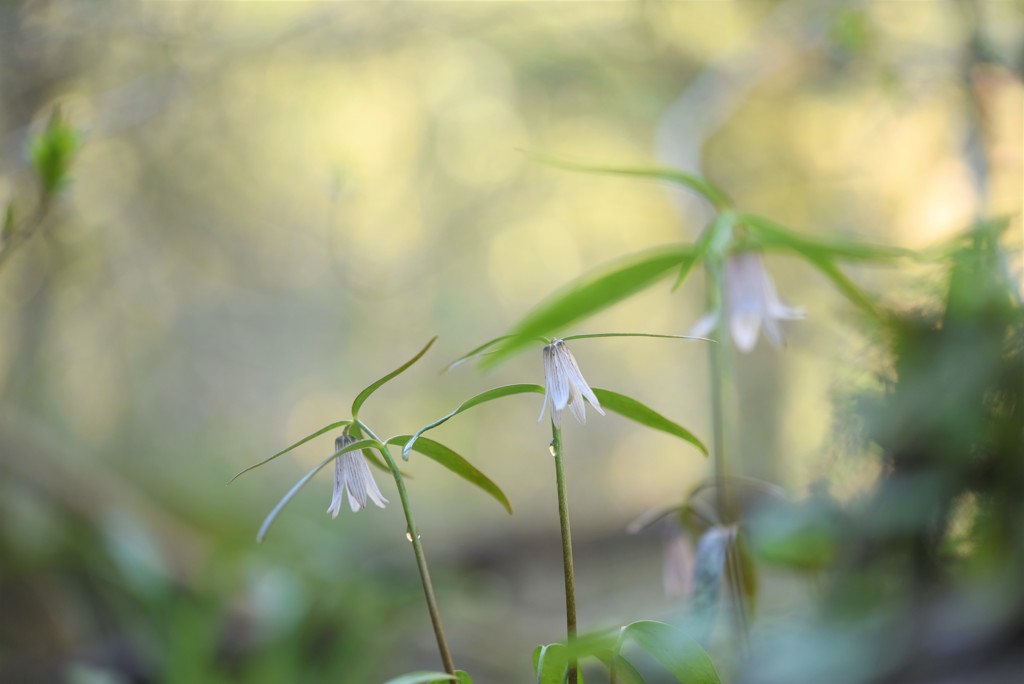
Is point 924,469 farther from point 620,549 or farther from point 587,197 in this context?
point 587,197

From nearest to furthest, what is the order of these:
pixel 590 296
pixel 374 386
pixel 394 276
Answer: pixel 374 386, pixel 590 296, pixel 394 276

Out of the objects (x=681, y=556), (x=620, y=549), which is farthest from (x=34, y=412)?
(x=681, y=556)

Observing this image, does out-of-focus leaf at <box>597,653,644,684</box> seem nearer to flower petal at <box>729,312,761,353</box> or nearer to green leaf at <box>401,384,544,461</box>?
green leaf at <box>401,384,544,461</box>

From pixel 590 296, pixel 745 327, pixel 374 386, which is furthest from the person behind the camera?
pixel 745 327

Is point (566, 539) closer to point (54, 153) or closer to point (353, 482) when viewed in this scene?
point (353, 482)

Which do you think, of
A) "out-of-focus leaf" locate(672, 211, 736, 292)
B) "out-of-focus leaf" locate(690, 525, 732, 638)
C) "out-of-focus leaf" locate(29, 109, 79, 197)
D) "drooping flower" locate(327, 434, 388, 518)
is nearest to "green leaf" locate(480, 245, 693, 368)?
"out-of-focus leaf" locate(672, 211, 736, 292)

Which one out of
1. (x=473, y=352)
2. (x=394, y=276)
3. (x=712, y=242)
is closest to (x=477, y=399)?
(x=473, y=352)
